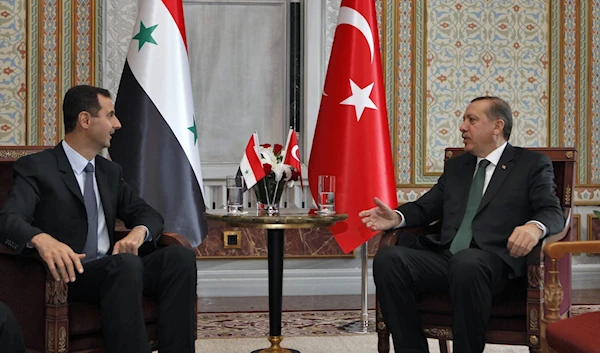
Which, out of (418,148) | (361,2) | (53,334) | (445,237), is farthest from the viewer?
(418,148)

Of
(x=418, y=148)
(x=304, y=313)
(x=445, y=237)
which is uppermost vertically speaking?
(x=418, y=148)

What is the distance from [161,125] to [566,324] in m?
2.63

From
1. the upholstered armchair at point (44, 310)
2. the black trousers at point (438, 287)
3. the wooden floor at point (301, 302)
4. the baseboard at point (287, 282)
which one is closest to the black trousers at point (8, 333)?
the upholstered armchair at point (44, 310)

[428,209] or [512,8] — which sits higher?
[512,8]

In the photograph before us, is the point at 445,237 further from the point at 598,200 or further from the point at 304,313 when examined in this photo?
the point at 598,200

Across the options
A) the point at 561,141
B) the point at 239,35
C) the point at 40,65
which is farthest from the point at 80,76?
the point at 561,141

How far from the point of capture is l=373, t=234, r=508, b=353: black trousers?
2906 mm

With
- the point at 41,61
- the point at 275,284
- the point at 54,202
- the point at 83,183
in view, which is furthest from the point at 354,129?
the point at 41,61

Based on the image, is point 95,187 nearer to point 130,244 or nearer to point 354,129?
point 130,244

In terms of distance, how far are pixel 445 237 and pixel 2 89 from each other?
138 inches

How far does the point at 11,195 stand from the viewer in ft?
9.10

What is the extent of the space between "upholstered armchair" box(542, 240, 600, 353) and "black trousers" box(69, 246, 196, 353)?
50.3 inches

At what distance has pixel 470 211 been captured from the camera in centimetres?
337

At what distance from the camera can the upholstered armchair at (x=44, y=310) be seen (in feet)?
8.34
